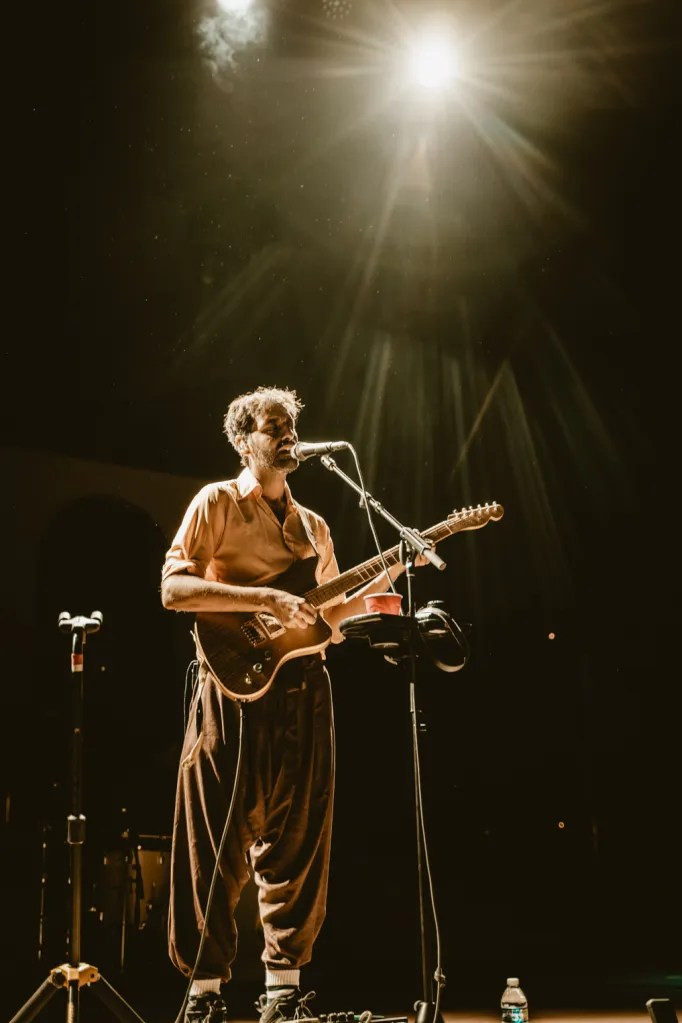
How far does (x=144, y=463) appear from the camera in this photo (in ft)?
20.2

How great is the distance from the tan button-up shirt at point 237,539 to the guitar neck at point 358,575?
0.39ft

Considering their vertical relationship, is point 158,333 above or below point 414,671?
above

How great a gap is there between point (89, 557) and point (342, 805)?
2.11m

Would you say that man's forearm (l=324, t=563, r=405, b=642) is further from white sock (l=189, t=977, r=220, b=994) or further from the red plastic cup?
white sock (l=189, t=977, r=220, b=994)

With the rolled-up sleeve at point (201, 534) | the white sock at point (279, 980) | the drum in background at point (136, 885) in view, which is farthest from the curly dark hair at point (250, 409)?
the drum in background at point (136, 885)

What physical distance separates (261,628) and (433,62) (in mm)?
2886

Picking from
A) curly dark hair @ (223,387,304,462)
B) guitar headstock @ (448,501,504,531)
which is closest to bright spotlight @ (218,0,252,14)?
curly dark hair @ (223,387,304,462)

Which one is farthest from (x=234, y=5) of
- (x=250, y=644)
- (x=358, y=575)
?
(x=250, y=644)

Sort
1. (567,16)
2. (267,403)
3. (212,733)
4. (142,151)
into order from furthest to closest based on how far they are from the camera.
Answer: (142,151) → (567,16) → (267,403) → (212,733)

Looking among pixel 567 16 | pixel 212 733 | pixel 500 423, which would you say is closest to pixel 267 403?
pixel 212 733

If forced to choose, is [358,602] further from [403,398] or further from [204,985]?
[403,398]

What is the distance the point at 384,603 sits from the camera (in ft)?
9.13

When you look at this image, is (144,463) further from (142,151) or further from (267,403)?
(267,403)

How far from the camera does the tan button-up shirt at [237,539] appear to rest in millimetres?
2986
